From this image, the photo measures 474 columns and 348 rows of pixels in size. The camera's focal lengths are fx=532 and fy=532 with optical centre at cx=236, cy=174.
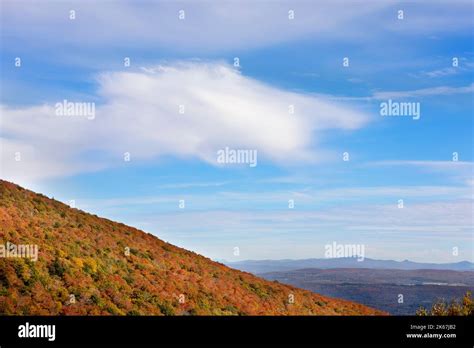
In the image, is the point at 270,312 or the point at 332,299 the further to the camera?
the point at 332,299

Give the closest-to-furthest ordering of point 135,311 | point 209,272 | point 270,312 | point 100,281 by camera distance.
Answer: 1. point 135,311
2. point 100,281
3. point 270,312
4. point 209,272

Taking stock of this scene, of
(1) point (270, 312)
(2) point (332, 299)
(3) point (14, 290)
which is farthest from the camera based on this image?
(2) point (332, 299)

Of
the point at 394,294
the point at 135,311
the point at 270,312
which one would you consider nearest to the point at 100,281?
the point at 135,311
